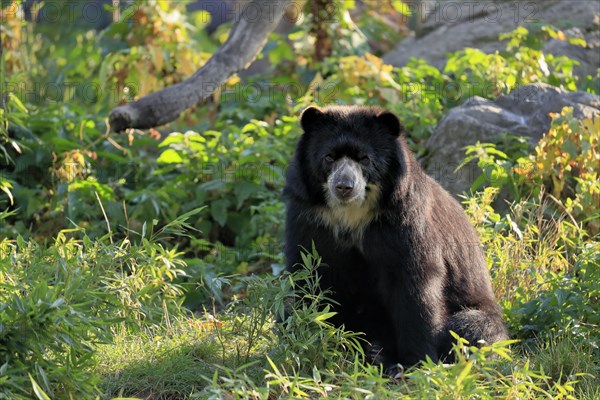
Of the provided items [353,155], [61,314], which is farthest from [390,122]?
[61,314]

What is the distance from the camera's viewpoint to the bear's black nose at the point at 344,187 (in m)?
5.10

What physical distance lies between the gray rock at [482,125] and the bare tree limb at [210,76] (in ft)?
5.68

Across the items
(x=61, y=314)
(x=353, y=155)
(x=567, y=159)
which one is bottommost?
(x=567, y=159)

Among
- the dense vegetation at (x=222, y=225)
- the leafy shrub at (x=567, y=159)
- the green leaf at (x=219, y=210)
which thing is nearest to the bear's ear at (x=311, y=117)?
the dense vegetation at (x=222, y=225)

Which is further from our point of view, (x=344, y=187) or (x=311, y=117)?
(x=311, y=117)

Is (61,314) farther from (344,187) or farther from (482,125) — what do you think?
(482,125)

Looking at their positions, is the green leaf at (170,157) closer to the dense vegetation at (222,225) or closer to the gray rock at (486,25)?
the dense vegetation at (222,225)

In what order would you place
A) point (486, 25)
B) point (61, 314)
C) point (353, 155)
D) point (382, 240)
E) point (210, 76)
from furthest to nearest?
point (486, 25)
point (210, 76)
point (353, 155)
point (382, 240)
point (61, 314)

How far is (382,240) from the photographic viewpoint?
510cm

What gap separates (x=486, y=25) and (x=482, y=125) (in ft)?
11.2

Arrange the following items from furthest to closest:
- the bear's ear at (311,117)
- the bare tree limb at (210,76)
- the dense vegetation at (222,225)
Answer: the bare tree limb at (210,76)
the bear's ear at (311,117)
the dense vegetation at (222,225)

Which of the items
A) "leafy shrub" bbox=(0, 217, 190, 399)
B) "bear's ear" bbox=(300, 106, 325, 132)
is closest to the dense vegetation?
"leafy shrub" bbox=(0, 217, 190, 399)

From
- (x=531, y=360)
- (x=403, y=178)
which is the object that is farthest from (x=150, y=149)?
(x=531, y=360)

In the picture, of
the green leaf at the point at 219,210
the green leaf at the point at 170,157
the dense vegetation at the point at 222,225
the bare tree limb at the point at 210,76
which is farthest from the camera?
the green leaf at the point at 170,157
